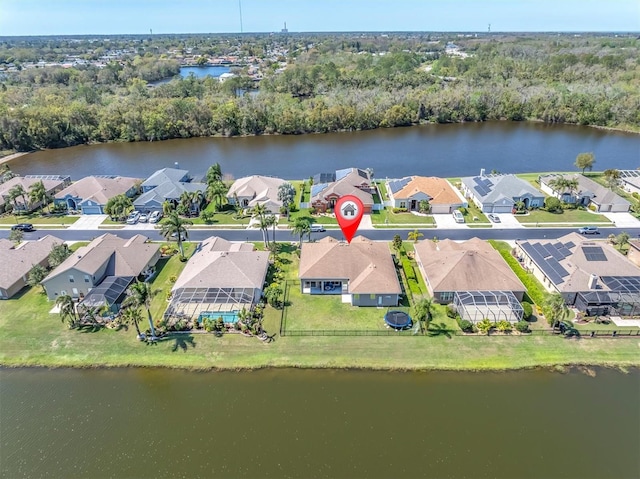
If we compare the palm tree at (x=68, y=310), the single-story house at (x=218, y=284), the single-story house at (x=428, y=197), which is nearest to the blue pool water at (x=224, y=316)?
the single-story house at (x=218, y=284)

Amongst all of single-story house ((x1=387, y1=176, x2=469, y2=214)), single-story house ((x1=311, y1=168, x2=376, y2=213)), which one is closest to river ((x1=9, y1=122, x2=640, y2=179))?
single-story house ((x1=311, y1=168, x2=376, y2=213))

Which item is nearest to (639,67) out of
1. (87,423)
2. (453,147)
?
(453,147)

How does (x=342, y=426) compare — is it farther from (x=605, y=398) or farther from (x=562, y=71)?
(x=562, y=71)

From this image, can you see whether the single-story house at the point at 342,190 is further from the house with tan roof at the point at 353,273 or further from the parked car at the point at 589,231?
the parked car at the point at 589,231

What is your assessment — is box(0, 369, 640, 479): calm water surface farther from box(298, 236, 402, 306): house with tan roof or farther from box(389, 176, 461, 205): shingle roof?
box(389, 176, 461, 205): shingle roof

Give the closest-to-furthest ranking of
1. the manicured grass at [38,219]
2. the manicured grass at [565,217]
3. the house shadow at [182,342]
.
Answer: the house shadow at [182,342], the manicured grass at [565,217], the manicured grass at [38,219]

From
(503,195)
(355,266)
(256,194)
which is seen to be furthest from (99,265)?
(503,195)

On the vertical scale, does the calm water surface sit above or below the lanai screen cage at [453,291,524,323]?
below
